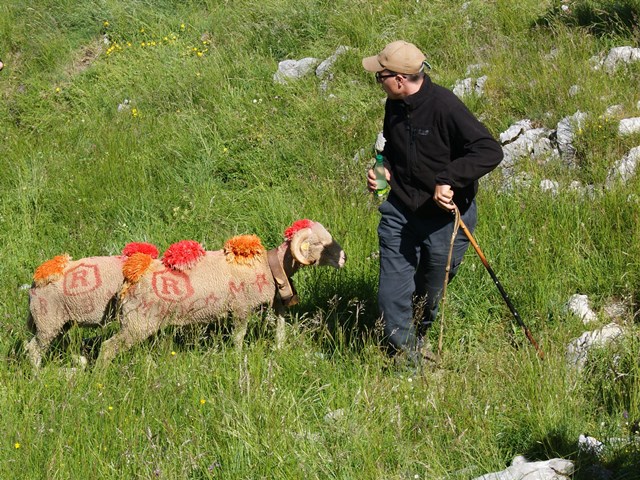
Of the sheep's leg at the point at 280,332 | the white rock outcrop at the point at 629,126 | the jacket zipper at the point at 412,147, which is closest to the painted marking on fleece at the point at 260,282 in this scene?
the sheep's leg at the point at 280,332

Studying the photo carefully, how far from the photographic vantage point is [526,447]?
4117 mm

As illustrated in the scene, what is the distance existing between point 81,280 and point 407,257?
213 cm

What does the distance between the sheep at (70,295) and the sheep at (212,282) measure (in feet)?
0.52

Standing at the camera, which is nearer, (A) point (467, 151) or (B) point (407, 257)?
(A) point (467, 151)

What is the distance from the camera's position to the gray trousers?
4980 mm

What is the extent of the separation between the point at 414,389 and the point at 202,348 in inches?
59.3

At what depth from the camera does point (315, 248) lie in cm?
539

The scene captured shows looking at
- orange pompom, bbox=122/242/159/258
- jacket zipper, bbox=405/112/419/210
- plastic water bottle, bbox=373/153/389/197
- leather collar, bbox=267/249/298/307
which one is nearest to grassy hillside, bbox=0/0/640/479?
leather collar, bbox=267/249/298/307

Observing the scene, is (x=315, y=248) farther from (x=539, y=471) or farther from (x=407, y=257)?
(x=539, y=471)

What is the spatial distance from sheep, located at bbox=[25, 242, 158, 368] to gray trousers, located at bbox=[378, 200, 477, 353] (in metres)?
1.63

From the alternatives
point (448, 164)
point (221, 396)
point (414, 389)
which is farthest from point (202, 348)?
point (448, 164)

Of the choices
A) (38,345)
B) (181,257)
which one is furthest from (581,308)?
(38,345)

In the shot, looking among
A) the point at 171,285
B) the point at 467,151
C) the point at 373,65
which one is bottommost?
the point at 171,285

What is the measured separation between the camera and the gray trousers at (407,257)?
16.3 ft
